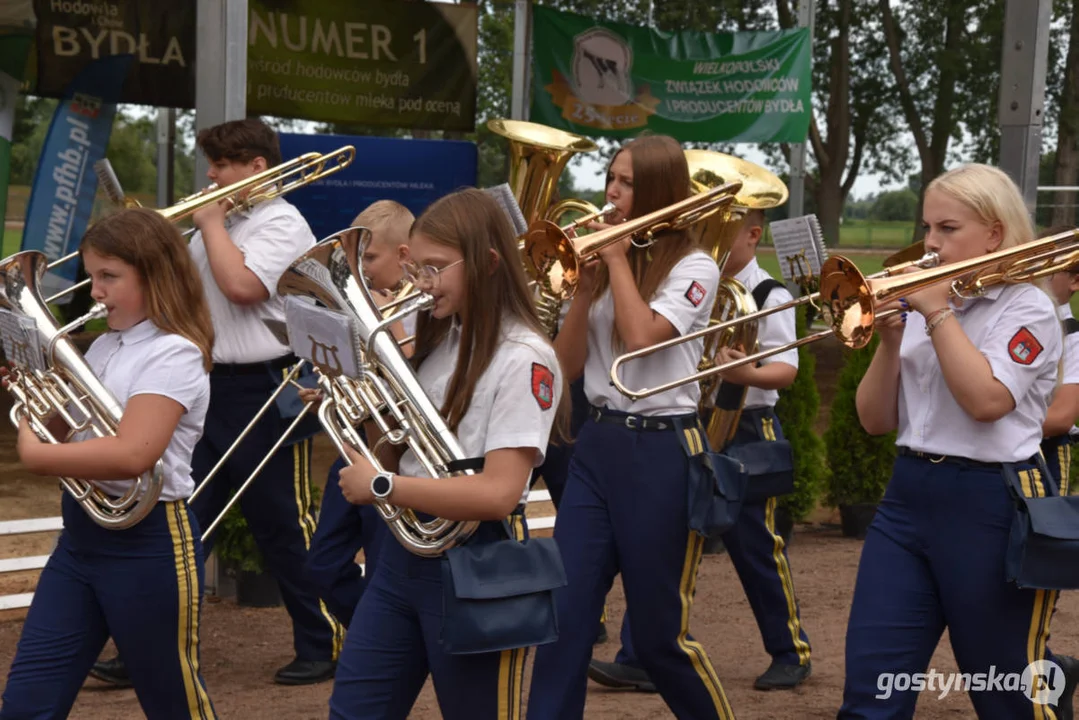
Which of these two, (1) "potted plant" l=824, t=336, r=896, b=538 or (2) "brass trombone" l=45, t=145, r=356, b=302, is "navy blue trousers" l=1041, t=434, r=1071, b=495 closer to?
(2) "brass trombone" l=45, t=145, r=356, b=302

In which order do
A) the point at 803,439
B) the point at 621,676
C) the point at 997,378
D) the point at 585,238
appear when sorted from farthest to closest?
1. the point at 803,439
2. the point at 621,676
3. the point at 585,238
4. the point at 997,378

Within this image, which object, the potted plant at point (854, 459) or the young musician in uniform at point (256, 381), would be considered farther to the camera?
the potted plant at point (854, 459)

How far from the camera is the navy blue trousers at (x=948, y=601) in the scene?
3455 millimetres

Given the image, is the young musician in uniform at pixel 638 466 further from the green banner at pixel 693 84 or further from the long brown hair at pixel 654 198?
the green banner at pixel 693 84

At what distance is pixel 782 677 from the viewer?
217 inches

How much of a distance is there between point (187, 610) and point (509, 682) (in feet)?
2.98

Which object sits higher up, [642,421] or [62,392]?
[62,392]

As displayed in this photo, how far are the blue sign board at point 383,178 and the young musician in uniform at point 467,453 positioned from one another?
196 inches

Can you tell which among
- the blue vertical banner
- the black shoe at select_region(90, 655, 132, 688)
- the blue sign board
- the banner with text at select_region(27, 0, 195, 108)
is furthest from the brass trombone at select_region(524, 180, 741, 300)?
the banner with text at select_region(27, 0, 195, 108)

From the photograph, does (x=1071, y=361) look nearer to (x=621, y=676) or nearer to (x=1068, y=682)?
(x=1068, y=682)

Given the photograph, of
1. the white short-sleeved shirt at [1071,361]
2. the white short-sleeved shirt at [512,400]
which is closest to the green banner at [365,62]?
the white short-sleeved shirt at [1071,361]

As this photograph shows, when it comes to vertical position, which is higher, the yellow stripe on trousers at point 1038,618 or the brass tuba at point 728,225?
the brass tuba at point 728,225

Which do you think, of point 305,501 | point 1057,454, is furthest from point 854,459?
point 305,501

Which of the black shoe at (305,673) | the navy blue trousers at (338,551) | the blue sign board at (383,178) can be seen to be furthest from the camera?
the blue sign board at (383,178)
